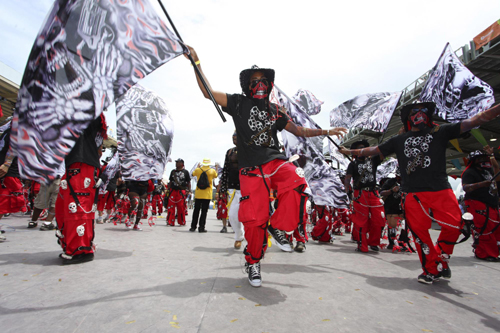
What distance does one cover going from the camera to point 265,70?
131 inches

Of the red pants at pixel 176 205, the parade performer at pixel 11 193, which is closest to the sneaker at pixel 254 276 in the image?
the parade performer at pixel 11 193

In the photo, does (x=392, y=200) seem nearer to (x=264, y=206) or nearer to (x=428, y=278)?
(x=428, y=278)

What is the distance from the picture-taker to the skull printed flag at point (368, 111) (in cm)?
641

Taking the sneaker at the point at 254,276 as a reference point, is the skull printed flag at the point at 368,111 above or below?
above

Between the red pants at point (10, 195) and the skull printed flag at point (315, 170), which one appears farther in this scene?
the red pants at point (10, 195)

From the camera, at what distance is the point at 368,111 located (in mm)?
7207

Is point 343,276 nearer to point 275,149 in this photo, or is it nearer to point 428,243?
point 428,243

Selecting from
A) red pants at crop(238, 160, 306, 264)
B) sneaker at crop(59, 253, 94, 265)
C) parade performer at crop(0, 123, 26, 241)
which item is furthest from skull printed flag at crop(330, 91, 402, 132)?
parade performer at crop(0, 123, 26, 241)

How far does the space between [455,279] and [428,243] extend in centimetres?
64

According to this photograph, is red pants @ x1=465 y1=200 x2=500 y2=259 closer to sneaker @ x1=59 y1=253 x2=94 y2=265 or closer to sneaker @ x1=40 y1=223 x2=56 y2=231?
sneaker @ x1=59 y1=253 x2=94 y2=265

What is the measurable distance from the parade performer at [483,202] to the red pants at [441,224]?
8.01 feet

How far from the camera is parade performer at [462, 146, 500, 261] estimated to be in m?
5.04

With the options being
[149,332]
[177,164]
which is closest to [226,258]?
[149,332]

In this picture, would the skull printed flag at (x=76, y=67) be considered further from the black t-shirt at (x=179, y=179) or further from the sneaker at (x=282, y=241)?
the black t-shirt at (x=179, y=179)
